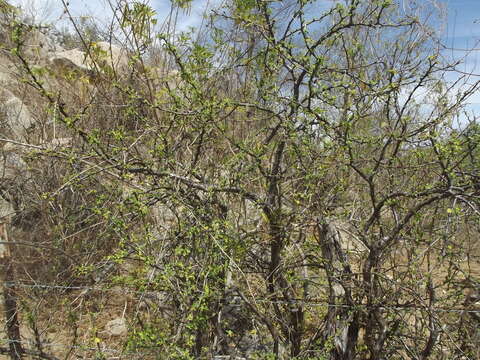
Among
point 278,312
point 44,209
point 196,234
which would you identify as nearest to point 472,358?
point 278,312

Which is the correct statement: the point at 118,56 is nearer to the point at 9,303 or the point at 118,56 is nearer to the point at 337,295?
the point at 9,303

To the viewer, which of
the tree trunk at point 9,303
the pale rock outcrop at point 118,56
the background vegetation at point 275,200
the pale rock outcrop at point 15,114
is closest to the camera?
the background vegetation at point 275,200

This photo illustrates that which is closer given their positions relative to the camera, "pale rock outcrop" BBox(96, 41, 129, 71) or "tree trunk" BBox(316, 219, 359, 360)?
"tree trunk" BBox(316, 219, 359, 360)

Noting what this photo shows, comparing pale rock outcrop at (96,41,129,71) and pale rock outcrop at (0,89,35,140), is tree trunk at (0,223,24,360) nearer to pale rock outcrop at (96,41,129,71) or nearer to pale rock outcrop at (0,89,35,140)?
pale rock outcrop at (96,41,129,71)

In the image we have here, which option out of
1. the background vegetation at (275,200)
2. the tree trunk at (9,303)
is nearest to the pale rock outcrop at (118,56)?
the background vegetation at (275,200)

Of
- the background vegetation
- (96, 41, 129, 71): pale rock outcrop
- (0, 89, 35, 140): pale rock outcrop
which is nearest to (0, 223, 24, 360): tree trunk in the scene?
the background vegetation

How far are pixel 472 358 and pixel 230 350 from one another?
1.64m

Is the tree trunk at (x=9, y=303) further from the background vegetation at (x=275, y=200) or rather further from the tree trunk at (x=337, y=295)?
the tree trunk at (x=337, y=295)

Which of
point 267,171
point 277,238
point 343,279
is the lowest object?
point 343,279

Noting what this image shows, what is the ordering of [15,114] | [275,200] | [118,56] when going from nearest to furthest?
[275,200] < [118,56] < [15,114]

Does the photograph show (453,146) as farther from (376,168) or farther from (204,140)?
(204,140)

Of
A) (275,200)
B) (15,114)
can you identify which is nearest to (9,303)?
(275,200)

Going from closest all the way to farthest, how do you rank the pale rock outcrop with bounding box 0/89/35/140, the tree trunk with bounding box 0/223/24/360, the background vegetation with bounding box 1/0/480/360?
the background vegetation with bounding box 1/0/480/360, the tree trunk with bounding box 0/223/24/360, the pale rock outcrop with bounding box 0/89/35/140

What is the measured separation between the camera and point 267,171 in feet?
9.09
